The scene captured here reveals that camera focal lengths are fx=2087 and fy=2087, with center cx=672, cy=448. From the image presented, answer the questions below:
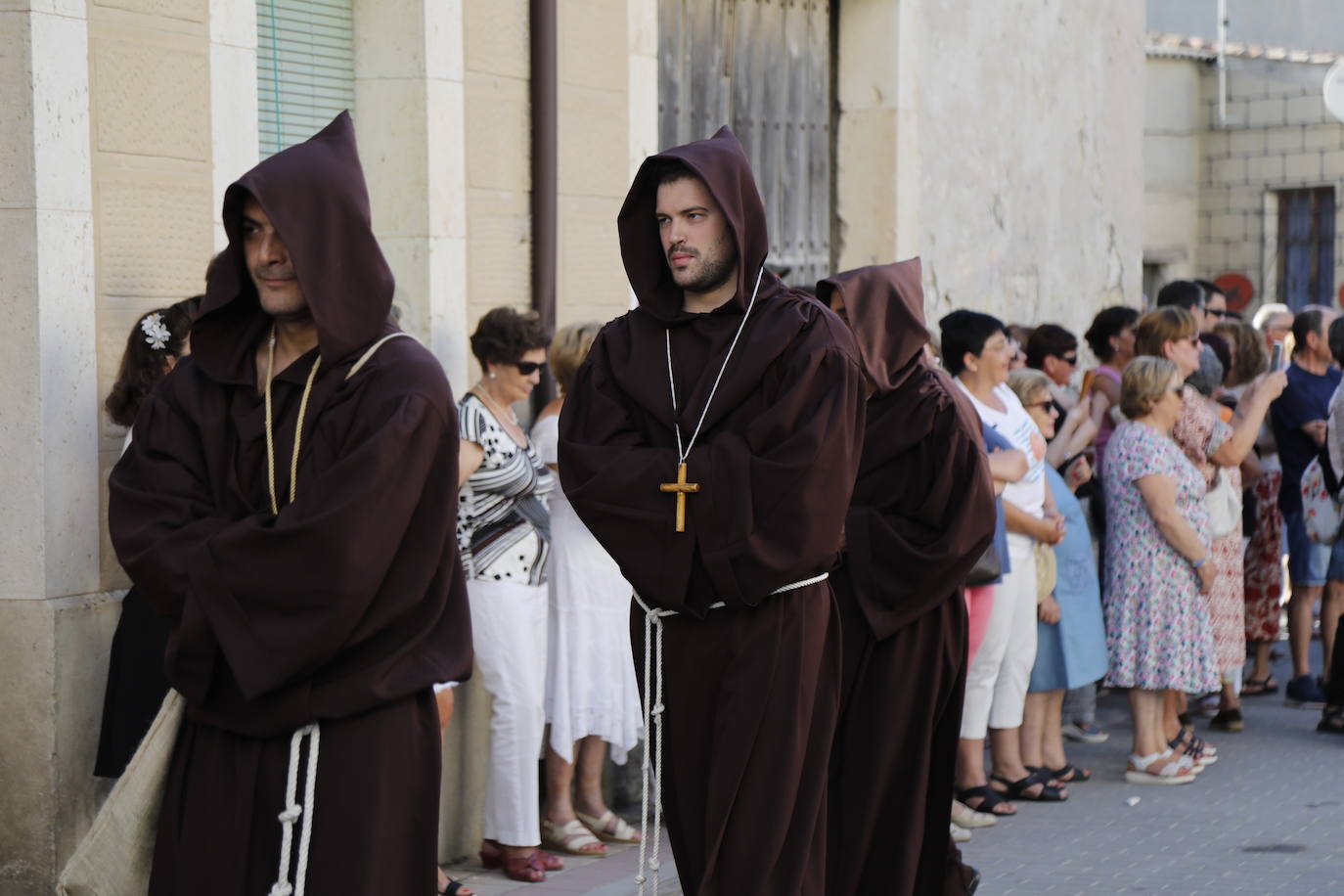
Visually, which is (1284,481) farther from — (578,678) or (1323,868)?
(578,678)

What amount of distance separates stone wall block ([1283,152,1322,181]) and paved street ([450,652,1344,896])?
13.8 metres

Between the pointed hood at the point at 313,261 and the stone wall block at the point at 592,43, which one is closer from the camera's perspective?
the pointed hood at the point at 313,261

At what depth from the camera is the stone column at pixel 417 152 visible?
737 centimetres

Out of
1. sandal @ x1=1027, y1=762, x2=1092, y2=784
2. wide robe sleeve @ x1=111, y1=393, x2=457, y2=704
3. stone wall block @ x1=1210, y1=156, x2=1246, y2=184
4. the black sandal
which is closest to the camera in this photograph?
wide robe sleeve @ x1=111, y1=393, x2=457, y2=704

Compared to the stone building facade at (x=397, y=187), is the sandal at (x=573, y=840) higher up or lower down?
lower down

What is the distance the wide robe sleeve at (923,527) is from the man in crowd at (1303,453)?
436cm

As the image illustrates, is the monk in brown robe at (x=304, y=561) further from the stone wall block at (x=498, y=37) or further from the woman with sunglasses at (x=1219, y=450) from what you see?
the woman with sunglasses at (x=1219, y=450)

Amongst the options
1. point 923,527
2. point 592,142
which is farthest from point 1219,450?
point 923,527

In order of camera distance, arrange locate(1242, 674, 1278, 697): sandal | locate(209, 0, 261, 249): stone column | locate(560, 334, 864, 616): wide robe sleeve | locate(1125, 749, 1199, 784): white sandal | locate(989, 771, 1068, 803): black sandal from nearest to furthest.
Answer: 1. locate(560, 334, 864, 616): wide robe sleeve
2. locate(209, 0, 261, 249): stone column
3. locate(989, 771, 1068, 803): black sandal
4. locate(1125, 749, 1199, 784): white sandal
5. locate(1242, 674, 1278, 697): sandal

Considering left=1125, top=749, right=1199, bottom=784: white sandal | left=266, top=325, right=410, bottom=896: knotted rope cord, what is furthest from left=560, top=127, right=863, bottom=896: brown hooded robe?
left=1125, top=749, right=1199, bottom=784: white sandal

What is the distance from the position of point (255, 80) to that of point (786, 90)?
445cm

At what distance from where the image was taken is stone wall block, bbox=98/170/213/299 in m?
5.88

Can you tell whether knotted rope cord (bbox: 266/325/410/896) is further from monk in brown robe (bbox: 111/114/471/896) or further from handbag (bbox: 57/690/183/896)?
handbag (bbox: 57/690/183/896)

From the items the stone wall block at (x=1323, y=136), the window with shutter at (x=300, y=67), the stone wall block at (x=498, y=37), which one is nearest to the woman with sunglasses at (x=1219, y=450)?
the stone wall block at (x=498, y=37)
